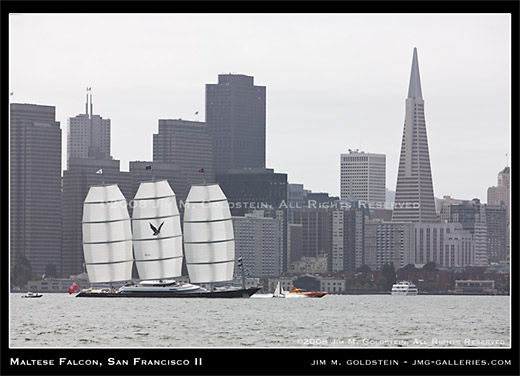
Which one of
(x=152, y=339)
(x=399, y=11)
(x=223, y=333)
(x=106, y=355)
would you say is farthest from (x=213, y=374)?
(x=223, y=333)

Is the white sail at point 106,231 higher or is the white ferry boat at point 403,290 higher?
the white sail at point 106,231

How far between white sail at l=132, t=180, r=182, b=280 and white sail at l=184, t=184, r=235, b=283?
1.49 m

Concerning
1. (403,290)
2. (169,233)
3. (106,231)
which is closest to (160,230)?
(169,233)

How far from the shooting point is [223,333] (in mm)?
51031

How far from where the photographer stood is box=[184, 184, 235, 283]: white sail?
10562 cm

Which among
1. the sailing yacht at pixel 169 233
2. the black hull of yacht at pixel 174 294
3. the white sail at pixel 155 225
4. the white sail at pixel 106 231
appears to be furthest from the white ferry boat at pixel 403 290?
the white sail at pixel 155 225

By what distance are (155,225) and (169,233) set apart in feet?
5.24

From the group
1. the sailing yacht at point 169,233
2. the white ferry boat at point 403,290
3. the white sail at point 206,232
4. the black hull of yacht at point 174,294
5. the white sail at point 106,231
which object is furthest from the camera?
the white ferry boat at point 403,290

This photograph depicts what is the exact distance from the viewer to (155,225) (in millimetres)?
105250

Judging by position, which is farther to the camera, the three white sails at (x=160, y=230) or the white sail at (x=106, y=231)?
the white sail at (x=106, y=231)

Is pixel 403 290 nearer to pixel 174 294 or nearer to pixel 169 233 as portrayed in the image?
pixel 174 294

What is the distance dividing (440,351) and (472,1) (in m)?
5.42

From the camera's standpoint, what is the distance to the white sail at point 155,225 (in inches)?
4141

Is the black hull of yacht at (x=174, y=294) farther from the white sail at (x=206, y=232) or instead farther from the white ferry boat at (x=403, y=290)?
the white ferry boat at (x=403, y=290)
